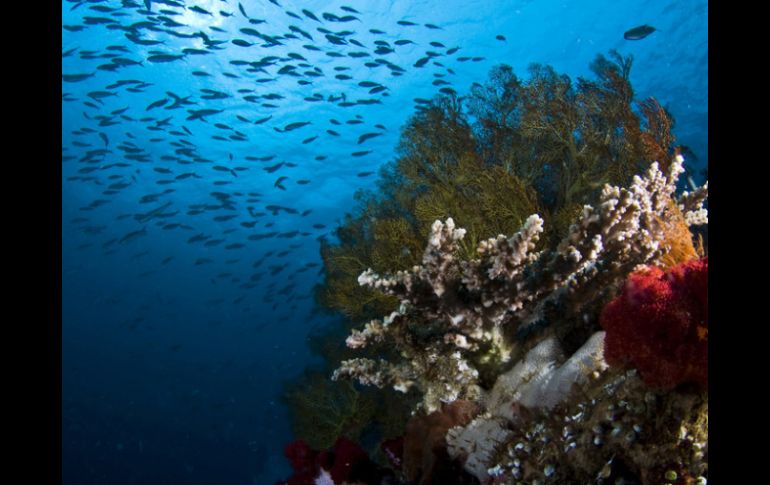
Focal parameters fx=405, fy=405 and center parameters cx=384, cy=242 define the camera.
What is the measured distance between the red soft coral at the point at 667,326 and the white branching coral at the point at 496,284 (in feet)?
2.86

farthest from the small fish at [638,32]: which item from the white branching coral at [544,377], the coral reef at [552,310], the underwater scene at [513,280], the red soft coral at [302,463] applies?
the red soft coral at [302,463]

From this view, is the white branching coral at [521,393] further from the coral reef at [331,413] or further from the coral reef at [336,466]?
the coral reef at [331,413]

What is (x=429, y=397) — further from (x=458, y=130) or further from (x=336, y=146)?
(x=336, y=146)

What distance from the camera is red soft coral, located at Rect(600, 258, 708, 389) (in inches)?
67.7

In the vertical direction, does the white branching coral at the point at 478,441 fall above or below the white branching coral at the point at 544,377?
below

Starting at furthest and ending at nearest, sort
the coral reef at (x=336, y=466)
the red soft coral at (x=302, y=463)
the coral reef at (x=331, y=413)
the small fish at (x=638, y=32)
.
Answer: the small fish at (x=638, y=32)
the coral reef at (x=331, y=413)
the red soft coral at (x=302, y=463)
the coral reef at (x=336, y=466)

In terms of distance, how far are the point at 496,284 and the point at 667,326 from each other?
1.29m

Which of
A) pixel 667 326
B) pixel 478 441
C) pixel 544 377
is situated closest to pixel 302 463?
pixel 478 441

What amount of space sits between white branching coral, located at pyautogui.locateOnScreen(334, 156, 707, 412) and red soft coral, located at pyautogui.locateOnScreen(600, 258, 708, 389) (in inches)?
34.3

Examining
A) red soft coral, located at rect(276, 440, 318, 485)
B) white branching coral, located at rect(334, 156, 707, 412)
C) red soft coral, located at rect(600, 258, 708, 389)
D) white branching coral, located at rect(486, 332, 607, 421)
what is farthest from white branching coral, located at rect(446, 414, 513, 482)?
red soft coral, located at rect(276, 440, 318, 485)

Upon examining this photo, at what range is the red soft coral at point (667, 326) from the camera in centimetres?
172

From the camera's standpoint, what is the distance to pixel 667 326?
5.89 ft

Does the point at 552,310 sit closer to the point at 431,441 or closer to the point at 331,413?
the point at 431,441

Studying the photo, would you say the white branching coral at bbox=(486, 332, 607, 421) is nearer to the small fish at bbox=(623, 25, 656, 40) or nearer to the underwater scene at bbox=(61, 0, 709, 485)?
the underwater scene at bbox=(61, 0, 709, 485)
